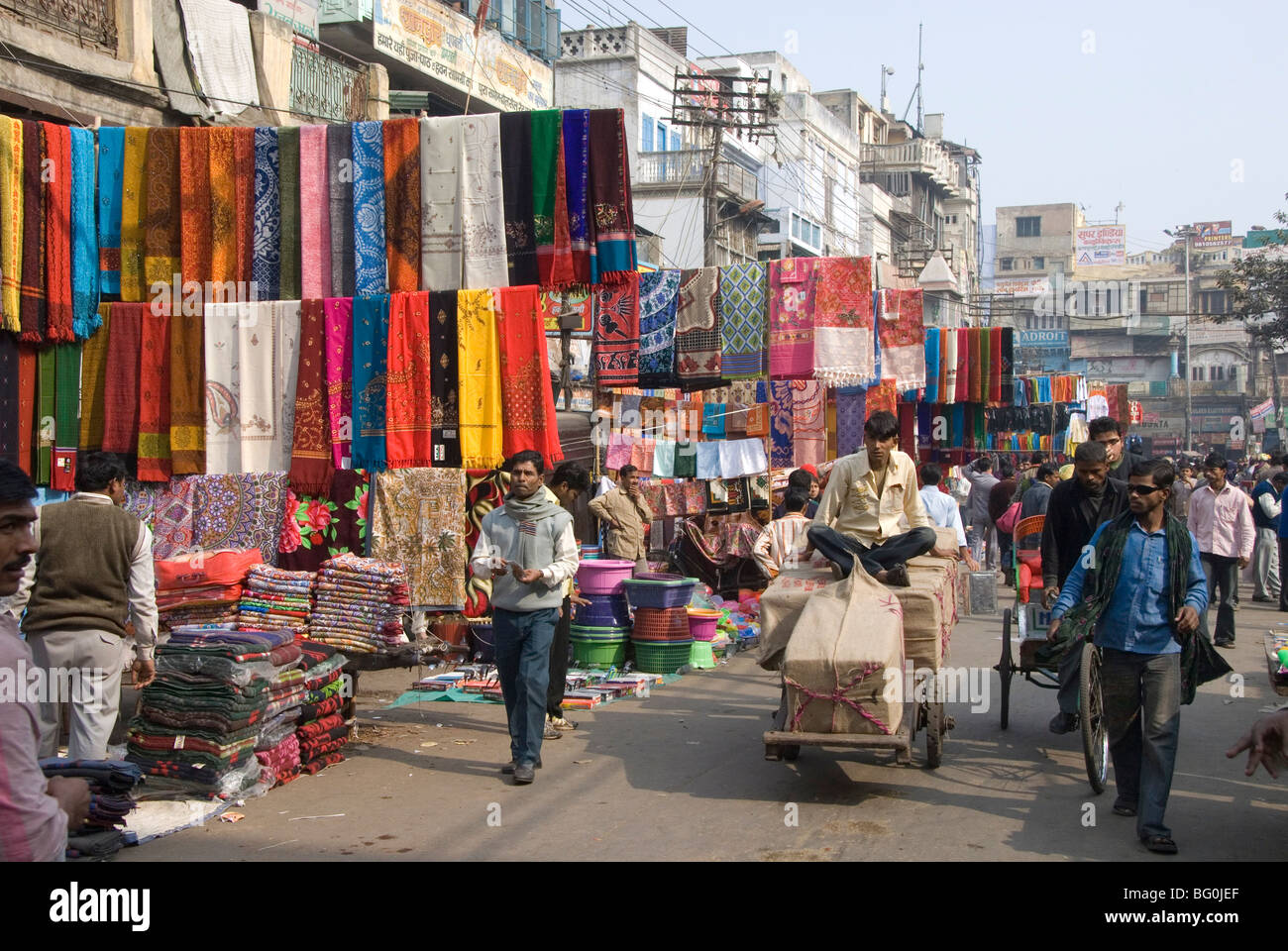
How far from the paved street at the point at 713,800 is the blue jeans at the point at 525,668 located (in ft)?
0.95

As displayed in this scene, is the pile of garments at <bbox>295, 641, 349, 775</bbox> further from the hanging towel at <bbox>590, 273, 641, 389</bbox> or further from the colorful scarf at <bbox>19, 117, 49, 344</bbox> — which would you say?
the hanging towel at <bbox>590, 273, 641, 389</bbox>

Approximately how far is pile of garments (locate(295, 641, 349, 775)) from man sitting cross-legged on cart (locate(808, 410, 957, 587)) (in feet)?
10.5

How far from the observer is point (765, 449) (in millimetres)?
17438

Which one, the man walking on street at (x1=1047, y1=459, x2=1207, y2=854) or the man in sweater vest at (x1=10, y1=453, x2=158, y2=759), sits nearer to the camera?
the man walking on street at (x1=1047, y1=459, x2=1207, y2=854)

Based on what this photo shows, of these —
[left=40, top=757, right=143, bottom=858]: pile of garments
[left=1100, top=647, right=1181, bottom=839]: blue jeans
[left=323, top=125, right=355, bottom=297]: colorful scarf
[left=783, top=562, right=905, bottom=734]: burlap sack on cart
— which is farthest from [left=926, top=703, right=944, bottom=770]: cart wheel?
[left=323, top=125, right=355, bottom=297]: colorful scarf

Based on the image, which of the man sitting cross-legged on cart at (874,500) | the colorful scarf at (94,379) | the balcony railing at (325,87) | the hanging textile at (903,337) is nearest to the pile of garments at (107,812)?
the man sitting cross-legged on cart at (874,500)

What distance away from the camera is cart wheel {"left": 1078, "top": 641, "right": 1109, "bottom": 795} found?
20.9ft

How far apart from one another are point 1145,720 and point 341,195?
7.57m

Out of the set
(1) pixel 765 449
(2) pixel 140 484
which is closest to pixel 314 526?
(2) pixel 140 484

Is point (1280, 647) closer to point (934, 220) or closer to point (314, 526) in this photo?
point (314, 526)

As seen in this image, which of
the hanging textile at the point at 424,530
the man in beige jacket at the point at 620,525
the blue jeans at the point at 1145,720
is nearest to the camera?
the blue jeans at the point at 1145,720

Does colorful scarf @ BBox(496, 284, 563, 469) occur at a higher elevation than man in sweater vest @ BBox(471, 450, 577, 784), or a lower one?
higher

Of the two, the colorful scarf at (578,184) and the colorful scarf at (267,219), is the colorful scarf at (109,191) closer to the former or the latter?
the colorful scarf at (267,219)

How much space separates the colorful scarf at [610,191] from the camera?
9.46 m
